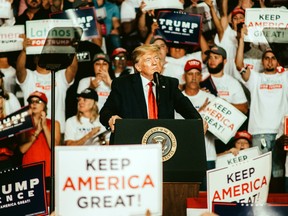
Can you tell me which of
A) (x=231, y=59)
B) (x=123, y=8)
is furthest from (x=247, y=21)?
(x=123, y=8)

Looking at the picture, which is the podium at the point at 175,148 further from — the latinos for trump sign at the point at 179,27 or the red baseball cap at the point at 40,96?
the latinos for trump sign at the point at 179,27

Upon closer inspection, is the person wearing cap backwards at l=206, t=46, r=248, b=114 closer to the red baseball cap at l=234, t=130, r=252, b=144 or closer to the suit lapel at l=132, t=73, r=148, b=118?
the red baseball cap at l=234, t=130, r=252, b=144

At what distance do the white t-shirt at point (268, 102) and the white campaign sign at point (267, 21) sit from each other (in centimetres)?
35

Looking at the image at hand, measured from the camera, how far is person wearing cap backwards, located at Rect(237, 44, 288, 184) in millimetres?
7191

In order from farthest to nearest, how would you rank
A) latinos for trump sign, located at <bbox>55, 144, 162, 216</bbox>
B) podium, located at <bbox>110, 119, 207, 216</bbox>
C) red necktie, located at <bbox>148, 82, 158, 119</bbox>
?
red necktie, located at <bbox>148, 82, 158, 119</bbox> < podium, located at <bbox>110, 119, 207, 216</bbox> < latinos for trump sign, located at <bbox>55, 144, 162, 216</bbox>

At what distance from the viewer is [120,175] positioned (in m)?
2.96

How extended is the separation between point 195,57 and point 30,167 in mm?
4054

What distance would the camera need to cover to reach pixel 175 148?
158 inches

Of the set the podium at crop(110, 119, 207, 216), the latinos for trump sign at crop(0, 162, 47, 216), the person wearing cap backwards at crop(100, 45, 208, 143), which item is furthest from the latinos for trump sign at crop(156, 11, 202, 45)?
the latinos for trump sign at crop(0, 162, 47, 216)

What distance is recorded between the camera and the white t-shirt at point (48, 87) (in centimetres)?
738

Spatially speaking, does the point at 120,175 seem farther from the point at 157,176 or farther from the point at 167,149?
the point at 167,149

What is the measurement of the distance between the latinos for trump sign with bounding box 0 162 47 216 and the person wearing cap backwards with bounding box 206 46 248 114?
3.89 metres

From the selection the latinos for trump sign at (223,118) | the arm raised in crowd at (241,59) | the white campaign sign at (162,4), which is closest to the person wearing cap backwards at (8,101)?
the white campaign sign at (162,4)

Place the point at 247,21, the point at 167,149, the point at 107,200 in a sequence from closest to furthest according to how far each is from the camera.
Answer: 1. the point at 107,200
2. the point at 167,149
3. the point at 247,21
